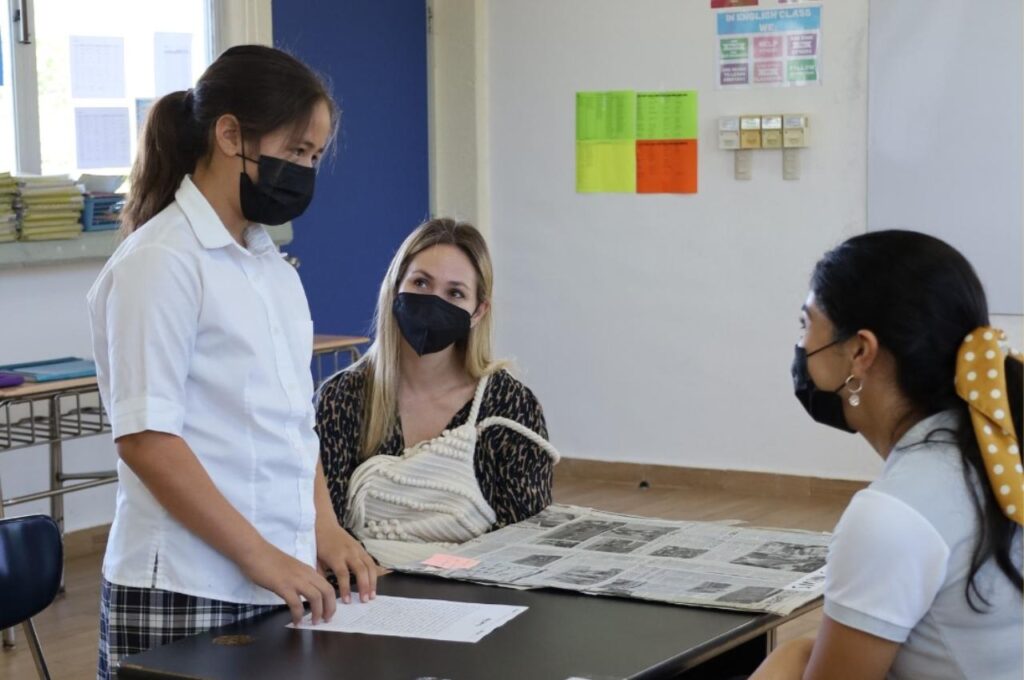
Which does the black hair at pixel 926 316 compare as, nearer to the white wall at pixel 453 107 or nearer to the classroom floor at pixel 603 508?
the classroom floor at pixel 603 508

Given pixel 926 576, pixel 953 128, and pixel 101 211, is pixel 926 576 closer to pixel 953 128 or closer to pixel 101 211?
pixel 101 211

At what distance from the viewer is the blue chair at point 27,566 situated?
2.18 m

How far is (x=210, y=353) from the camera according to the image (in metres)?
1.73

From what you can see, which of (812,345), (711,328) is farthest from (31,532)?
(711,328)

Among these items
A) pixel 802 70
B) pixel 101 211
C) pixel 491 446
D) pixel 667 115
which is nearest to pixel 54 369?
pixel 101 211

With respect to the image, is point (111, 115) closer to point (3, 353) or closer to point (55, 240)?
point (55, 240)

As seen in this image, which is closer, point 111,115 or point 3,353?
point 3,353

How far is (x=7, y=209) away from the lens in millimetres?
4207

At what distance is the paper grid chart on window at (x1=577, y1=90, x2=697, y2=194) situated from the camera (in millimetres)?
5562

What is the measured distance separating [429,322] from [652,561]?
2.27ft

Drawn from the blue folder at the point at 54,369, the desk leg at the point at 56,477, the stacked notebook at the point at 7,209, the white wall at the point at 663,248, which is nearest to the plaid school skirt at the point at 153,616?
the blue folder at the point at 54,369

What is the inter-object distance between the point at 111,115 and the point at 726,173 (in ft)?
7.71

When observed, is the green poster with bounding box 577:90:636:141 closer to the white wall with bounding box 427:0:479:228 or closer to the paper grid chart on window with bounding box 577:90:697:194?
the paper grid chart on window with bounding box 577:90:697:194

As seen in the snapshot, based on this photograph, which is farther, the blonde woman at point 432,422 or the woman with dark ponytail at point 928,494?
the blonde woman at point 432,422
